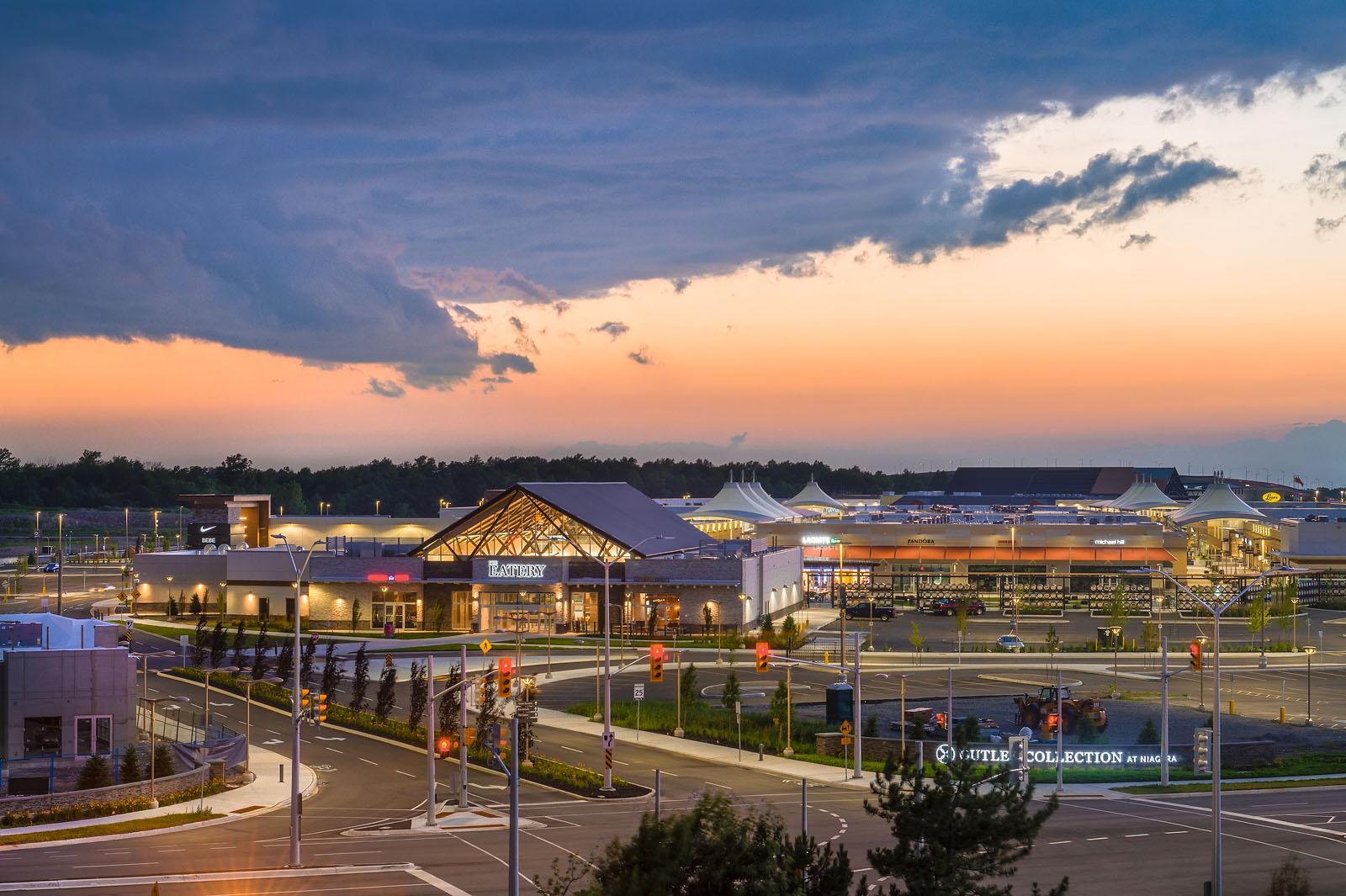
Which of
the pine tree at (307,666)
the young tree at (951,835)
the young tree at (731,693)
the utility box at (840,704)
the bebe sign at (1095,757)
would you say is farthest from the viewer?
the pine tree at (307,666)

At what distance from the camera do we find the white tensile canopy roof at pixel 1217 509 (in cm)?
16362

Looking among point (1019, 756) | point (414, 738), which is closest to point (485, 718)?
point (414, 738)

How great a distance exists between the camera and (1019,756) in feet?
169

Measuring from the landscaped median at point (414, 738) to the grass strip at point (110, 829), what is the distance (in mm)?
10650

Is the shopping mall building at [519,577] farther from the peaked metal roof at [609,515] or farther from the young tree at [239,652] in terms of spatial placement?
the young tree at [239,652]

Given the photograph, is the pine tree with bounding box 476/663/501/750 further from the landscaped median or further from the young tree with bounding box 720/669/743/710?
the young tree with bounding box 720/669/743/710

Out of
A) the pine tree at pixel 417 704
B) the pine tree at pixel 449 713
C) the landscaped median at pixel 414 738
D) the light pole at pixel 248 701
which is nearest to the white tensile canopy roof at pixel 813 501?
the light pole at pixel 248 701

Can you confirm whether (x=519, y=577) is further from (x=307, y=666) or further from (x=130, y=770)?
(x=130, y=770)

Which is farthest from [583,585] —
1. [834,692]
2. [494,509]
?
[834,692]

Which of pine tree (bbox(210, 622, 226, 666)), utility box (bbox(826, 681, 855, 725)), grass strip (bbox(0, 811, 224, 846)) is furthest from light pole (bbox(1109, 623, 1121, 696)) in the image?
pine tree (bbox(210, 622, 226, 666))

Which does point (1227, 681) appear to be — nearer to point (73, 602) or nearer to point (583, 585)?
point (583, 585)

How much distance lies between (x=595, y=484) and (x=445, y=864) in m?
82.4

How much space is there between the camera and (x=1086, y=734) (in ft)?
196

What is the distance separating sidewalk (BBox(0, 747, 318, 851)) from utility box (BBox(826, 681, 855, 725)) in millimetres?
23162
